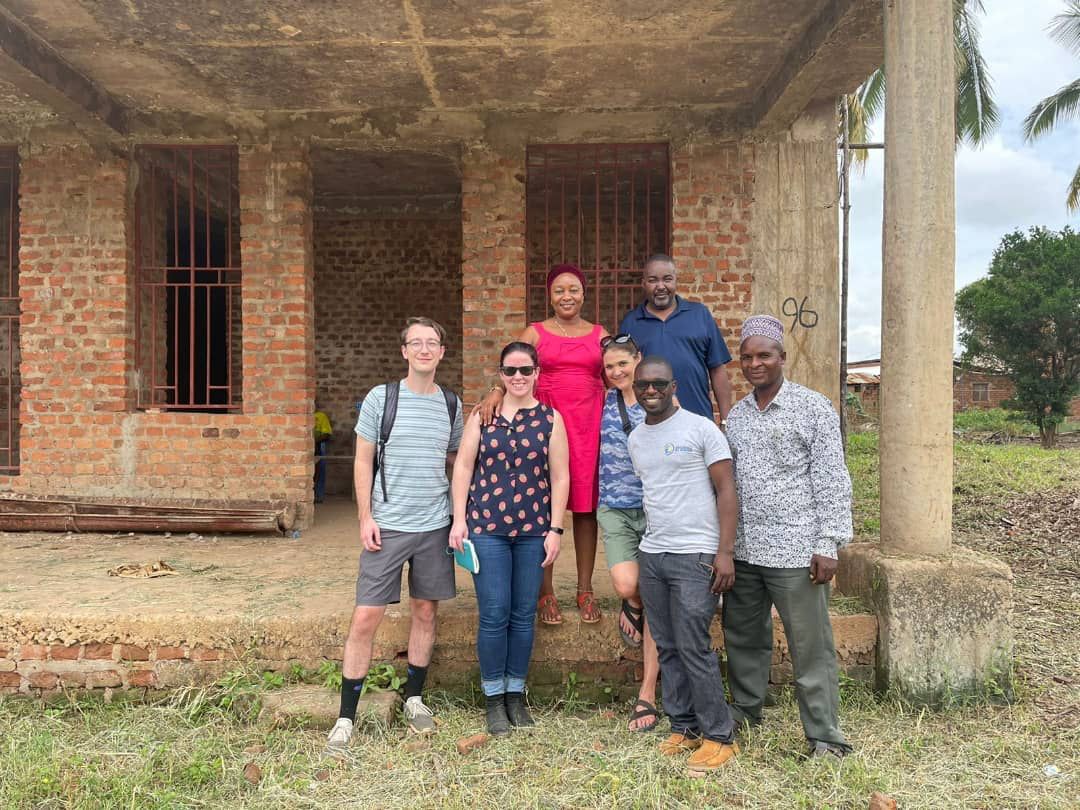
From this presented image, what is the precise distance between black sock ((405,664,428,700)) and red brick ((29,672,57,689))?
71.0 inches

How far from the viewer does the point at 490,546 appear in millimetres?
3174

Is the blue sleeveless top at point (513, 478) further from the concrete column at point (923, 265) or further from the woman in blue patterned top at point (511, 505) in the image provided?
the concrete column at point (923, 265)

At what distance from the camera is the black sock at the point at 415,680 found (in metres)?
3.42

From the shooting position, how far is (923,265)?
144 inches

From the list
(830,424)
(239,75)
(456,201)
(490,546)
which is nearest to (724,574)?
(830,424)

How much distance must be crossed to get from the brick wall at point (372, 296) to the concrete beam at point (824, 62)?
16.2ft

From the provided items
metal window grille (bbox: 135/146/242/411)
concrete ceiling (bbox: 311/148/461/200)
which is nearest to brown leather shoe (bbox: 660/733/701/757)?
metal window grille (bbox: 135/146/242/411)

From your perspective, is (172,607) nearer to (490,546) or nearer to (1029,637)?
(490,546)

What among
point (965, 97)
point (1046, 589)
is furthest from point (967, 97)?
point (1046, 589)

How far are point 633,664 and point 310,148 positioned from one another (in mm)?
4678

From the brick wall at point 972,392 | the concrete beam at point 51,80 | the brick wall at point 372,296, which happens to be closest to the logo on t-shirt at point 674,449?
the concrete beam at point 51,80

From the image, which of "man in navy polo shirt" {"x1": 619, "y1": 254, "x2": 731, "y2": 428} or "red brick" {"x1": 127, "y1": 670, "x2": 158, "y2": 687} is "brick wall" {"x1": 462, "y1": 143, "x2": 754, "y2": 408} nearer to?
"man in navy polo shirt" {"x1": 619, "y1": 254, "x2": 731, "y2": 428}

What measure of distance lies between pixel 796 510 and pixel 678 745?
104 cm

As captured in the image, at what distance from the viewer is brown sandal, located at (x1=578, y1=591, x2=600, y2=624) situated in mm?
3643
